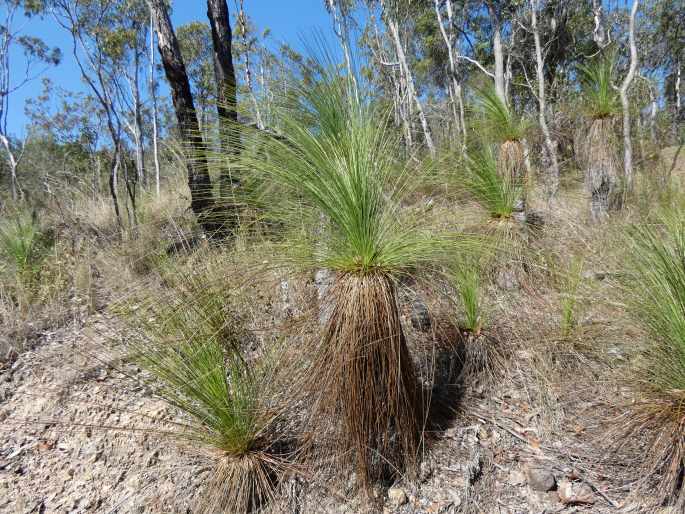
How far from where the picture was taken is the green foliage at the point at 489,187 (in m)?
2.69

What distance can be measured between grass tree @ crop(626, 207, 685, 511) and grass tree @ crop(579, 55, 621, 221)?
264 cm

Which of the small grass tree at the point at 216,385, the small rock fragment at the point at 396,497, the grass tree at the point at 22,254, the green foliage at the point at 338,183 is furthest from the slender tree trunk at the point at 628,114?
the grass tree at the point at 22,254

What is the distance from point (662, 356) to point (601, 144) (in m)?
3.19

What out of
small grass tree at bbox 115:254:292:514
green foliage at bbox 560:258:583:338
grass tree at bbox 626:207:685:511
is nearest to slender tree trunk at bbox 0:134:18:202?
small grass tree at bbox 115:254:292:514

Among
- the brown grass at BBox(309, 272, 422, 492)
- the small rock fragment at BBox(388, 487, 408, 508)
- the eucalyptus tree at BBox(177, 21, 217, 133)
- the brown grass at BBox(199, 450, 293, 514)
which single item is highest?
the eucalyptus tree at BBox(177, 21, 217, 133)

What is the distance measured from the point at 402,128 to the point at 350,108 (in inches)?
12.0

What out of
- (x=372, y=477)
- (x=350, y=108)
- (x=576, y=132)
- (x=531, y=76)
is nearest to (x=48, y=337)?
(x=372, y=477)

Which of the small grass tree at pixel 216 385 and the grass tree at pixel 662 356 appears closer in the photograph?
the grass tree at pixel 662 356

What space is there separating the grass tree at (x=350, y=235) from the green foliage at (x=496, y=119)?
2.45 meters

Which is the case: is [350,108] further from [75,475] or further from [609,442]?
[75,475]

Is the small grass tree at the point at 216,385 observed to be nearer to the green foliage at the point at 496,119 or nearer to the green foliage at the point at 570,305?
the green foliage at the point at 570,305

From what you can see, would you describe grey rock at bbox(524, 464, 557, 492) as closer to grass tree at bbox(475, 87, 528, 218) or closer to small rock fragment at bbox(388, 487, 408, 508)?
small rock fragment at bbox(388, 487, 408, 508)

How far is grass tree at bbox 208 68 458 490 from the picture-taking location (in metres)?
1.44

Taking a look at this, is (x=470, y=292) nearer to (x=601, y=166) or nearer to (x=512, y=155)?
(x=512, y=155)
